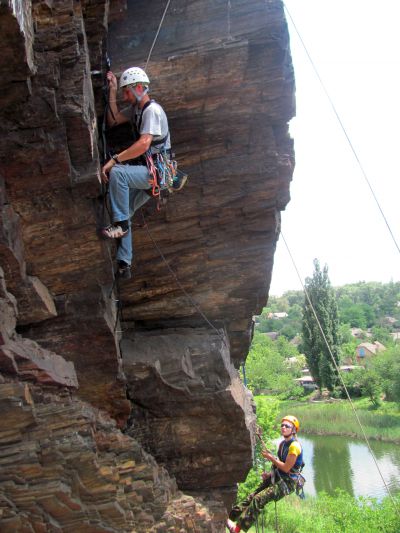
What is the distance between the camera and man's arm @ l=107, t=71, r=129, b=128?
22.9 feet

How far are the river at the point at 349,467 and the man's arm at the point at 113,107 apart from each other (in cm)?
2943

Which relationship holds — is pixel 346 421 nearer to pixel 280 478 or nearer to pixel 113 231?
pixel 280 478

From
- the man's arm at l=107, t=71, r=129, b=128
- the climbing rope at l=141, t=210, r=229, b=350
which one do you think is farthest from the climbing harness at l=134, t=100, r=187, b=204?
the climbing rope at l=141, t=210, r=229, b=350

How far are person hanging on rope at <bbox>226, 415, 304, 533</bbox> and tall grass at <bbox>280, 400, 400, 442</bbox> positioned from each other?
30.2 m

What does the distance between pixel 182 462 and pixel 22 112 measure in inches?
232

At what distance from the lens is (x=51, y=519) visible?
18.5 feet

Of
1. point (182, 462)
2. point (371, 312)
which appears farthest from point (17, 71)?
point (371, 312)

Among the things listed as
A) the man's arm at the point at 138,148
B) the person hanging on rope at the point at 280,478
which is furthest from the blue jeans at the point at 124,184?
the person hanging on rope at the point at 280,478

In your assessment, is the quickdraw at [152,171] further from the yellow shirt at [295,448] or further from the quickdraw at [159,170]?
the yellow shirt at [295,448]

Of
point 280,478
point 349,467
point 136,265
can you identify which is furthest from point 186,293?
point 349,467

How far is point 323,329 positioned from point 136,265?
149 ft

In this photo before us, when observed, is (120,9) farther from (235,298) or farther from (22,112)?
(235,298)

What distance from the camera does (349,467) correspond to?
36.1 m

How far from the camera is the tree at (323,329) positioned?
5184cm
